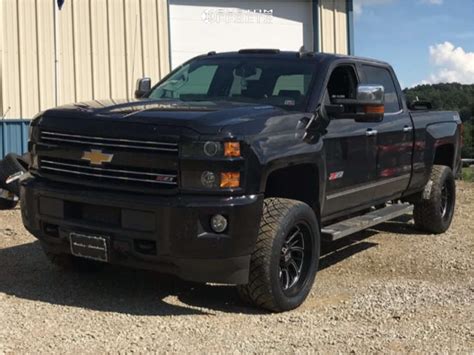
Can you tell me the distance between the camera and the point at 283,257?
497cm

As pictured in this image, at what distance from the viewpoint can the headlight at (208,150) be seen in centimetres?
440

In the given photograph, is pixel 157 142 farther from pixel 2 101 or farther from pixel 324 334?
pixel 2 101

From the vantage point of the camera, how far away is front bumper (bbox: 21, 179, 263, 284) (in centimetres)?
441

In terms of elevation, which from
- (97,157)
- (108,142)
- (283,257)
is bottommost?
(283,257)

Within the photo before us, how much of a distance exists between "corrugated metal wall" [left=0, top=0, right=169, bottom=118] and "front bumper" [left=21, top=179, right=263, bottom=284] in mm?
6834

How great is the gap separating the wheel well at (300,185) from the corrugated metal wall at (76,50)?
685 centimetres

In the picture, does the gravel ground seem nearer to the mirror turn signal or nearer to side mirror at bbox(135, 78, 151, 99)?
the mirror turn signal

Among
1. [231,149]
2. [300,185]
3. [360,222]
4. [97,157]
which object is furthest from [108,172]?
[360,222]

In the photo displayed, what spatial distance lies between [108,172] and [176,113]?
631 millimetres

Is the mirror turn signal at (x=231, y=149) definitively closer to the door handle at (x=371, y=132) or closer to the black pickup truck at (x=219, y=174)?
the black pickup truck at (x=219, y=174)

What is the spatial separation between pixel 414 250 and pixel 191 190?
3.81 metres

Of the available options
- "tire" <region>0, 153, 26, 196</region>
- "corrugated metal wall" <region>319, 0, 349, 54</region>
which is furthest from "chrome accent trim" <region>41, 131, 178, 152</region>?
"corrugated metal wall" <region>319, 0, 349, 54</region>

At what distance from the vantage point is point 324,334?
4.45m

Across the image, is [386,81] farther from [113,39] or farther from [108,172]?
[113,39]
